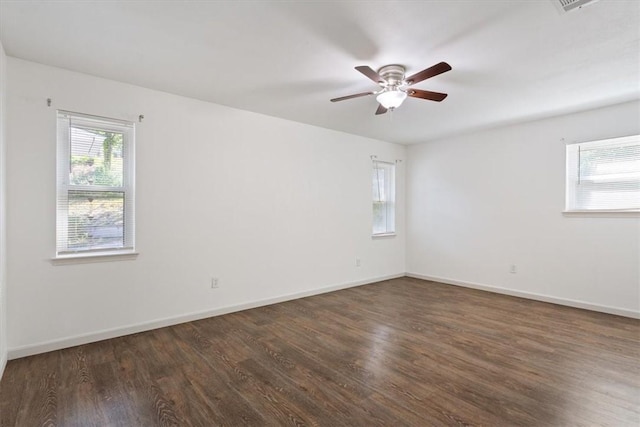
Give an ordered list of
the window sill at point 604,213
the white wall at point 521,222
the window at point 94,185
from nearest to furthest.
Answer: the window at point 94,185 → the window sill at point 604,213 → the white wall at point 521,222

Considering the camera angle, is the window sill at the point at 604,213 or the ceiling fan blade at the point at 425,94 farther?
the window sill at the point at 604,213

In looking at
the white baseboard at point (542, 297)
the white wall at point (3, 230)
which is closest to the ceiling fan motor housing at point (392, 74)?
the white wall at point (3, 230)

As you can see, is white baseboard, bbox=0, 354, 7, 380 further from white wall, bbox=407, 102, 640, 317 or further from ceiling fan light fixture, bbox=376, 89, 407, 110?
white wall, bbox=407, 102, 640, 317

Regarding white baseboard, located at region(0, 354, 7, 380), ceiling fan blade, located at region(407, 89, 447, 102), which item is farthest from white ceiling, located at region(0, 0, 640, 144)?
white baseboard, located at region(0, 354, 7, 380)

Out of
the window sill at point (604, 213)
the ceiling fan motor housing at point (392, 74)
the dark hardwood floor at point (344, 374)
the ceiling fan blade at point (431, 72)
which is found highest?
the ceiling fan motor housing at point (392, 74)

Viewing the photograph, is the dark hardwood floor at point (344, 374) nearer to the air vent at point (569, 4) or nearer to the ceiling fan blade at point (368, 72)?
the ceiling fan blade at point (368, 72)

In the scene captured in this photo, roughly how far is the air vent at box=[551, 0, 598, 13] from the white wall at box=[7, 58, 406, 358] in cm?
314

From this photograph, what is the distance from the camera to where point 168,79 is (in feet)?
9.95

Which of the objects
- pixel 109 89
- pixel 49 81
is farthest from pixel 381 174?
pixel 49 81

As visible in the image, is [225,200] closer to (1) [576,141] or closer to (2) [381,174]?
(2) [381,174]

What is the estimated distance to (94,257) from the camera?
117 inches

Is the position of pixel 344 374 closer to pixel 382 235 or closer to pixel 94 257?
pixel 94 257

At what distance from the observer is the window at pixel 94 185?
288 cm

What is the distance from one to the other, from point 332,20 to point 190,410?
271 cm
